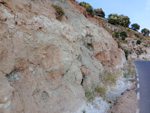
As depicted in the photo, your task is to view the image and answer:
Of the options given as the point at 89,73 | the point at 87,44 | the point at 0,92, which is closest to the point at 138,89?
the point at 89,73

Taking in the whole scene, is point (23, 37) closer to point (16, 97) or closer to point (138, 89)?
point (16, 97)

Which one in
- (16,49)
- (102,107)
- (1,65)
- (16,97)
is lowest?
(102,107)

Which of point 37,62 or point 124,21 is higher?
point 124,21

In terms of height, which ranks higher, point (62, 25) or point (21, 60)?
point (62, 25)

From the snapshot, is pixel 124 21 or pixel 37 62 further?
pixel 124 21

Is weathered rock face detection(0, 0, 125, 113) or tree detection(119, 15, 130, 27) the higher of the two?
tree detection(119, 15, 130, 27)

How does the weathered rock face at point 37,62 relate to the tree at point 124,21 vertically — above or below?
below

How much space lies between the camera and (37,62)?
162 inches

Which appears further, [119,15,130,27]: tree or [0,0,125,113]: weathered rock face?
[119,15,130,27]: tree

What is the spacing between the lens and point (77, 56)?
5.88 meters

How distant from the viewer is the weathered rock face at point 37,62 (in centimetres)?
324

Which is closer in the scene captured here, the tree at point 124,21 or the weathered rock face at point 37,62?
the weathered rock face at point 37,62

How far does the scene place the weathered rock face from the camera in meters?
3.24

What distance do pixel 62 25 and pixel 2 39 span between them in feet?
8.97
